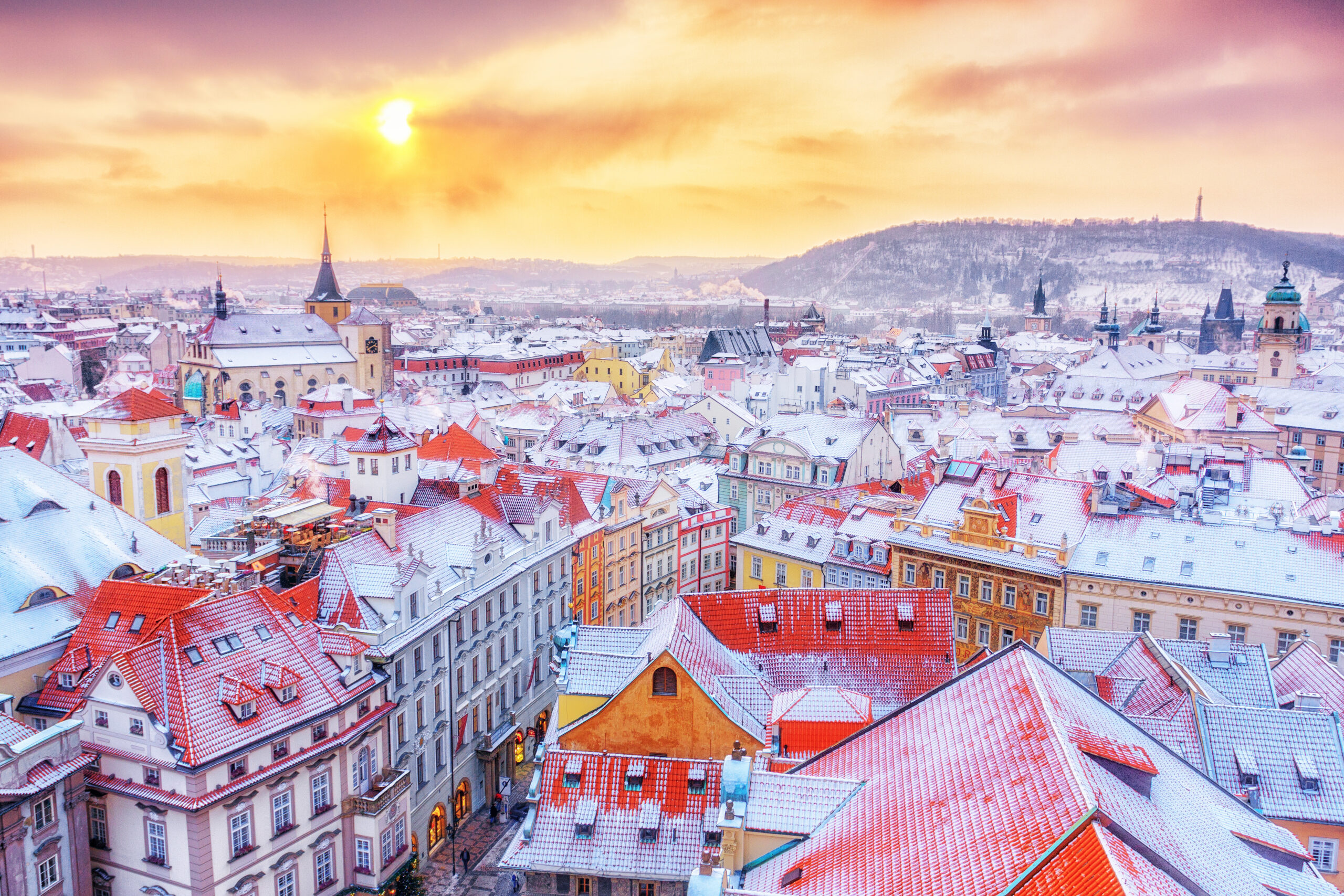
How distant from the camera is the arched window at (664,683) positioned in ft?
103

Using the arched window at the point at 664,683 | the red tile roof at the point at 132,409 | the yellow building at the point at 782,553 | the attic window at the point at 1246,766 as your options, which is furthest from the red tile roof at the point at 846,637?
the red tile roof at the point at 132,409

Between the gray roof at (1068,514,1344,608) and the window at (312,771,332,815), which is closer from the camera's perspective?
the window at (312,771,332,815)

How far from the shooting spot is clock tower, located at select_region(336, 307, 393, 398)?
509 ft

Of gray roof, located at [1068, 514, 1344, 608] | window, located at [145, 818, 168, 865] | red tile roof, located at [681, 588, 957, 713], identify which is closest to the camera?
window, located at [145, 818, 168, 865]

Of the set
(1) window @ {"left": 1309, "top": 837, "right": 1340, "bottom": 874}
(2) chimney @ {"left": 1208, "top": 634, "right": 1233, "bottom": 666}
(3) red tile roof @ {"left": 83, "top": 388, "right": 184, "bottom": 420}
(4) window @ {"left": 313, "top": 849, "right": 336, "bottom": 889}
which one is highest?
(3) red tile roof @ {"left": 83, "top": 388, "right": 184, "bottom": 420}

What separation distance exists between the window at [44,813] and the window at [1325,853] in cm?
3524

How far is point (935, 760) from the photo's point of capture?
20.9 m

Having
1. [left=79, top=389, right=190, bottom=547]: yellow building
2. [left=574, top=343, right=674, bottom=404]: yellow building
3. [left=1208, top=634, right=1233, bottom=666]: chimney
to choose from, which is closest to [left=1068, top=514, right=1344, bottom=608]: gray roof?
[left=1208, top=634, right=1233, bottom=666]: chimney

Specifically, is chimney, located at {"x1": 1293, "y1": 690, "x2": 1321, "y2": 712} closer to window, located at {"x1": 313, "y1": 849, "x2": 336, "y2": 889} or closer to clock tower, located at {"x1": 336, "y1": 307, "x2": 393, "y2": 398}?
window, located at {"x1": 313, "y1": 849, "x2": 336, "y2": 889}

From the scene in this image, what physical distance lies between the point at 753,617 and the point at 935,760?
17489 mm

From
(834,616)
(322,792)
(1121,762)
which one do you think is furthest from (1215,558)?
(322,792)

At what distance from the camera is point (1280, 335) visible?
112625 mm

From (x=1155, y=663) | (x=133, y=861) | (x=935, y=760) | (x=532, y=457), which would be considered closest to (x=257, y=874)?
(x=133, y=861)

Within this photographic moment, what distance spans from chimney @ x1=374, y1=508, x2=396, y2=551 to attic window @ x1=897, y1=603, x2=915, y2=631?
20.5 metres
